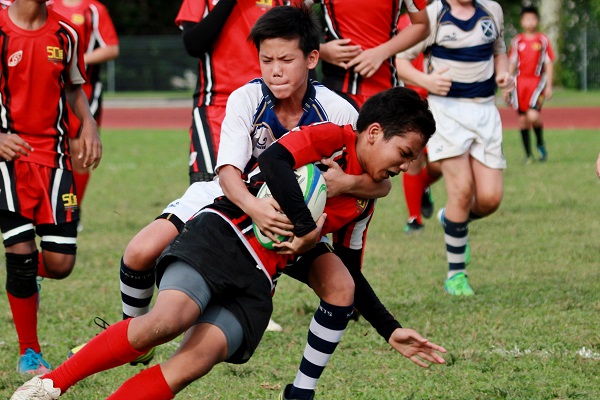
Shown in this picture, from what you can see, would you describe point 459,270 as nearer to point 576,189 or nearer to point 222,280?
point 222,280

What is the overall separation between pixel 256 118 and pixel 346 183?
0.50m

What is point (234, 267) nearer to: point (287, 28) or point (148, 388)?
point (148, 388)

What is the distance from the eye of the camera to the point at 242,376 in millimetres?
5102

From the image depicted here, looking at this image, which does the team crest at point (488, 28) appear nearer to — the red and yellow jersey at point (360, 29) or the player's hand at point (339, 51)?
the red and yellow jersey at point (360, 29)

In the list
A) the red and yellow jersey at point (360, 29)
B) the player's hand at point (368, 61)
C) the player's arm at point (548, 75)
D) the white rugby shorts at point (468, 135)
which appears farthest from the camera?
the player's arm at point (548, 75)

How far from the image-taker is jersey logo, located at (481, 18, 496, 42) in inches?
276

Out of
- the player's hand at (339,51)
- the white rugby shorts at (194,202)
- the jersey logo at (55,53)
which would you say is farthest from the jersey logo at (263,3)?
the white rugby shorts at (194,202)

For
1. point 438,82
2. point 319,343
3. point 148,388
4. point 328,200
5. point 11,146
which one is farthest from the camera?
point 438,82

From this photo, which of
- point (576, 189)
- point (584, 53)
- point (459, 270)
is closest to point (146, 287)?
point (459, 270)

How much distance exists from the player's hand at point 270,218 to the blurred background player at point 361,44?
84.1 inches

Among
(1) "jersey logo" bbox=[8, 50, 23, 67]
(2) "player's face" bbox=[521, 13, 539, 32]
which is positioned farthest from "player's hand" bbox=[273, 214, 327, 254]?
(2) "player's face" bbox=[521, 13, 539, 32]

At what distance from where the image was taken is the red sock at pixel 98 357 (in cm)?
378

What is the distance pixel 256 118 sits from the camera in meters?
4.29

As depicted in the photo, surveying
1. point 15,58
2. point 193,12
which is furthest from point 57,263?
point 193,12
